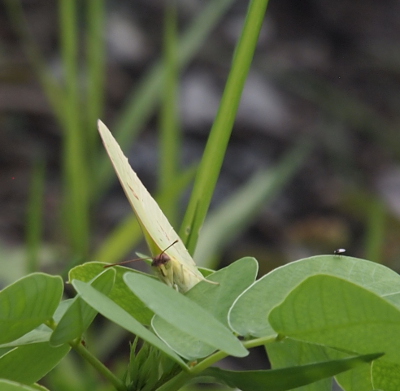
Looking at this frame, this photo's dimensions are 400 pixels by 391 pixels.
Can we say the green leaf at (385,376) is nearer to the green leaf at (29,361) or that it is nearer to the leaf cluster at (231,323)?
→ the leaf cluster at (231,323)

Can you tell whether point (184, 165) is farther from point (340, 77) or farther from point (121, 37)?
point (340, 77)

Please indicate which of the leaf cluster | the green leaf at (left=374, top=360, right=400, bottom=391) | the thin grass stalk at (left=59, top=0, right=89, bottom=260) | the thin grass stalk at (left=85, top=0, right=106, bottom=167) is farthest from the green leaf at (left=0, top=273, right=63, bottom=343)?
the thin grass stalk at (left=85, top=0, right=106, bottom=167)

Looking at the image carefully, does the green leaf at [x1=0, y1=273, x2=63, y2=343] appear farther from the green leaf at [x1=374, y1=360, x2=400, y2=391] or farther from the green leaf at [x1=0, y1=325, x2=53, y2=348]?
the green leaf at [x1=374, y1=360, x2=400, y2=391]

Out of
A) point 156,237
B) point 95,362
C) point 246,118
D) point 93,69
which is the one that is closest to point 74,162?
point 93,69

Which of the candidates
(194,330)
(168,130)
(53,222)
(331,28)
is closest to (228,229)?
(168,130)

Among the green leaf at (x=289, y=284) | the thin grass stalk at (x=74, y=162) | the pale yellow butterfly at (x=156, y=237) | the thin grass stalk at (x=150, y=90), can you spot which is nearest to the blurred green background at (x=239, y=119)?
the thin grass stalk at (x=150, y=90)

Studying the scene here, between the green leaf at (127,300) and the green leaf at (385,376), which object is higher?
the green leaf at (127,300)
